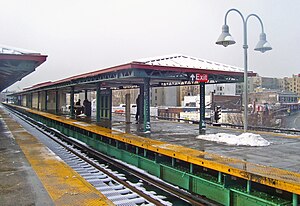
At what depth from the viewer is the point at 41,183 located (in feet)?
17.5

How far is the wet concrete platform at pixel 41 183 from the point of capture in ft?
14.6

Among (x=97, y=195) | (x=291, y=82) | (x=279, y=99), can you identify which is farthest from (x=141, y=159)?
(x=291, y=82)

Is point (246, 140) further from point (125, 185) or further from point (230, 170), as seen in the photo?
point (125, 185)

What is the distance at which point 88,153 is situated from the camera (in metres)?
13.1

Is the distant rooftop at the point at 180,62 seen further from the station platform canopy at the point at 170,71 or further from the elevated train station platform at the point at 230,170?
the elevated train station platform at the point at 230,170

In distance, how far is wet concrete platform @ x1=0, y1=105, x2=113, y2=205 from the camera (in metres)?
4.46

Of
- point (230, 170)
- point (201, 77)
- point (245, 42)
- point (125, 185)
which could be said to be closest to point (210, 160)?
point (230, 170)

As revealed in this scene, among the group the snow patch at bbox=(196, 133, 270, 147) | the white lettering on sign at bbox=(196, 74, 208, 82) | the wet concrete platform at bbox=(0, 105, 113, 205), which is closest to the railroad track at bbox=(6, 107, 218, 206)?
the wet concrete platform at bbox=(0, 105, 113, 205)

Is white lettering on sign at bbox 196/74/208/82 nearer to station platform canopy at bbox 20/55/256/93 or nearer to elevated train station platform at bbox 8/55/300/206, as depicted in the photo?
elevated train station platform at bbox 8/55/300/206

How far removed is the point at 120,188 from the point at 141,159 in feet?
7.37

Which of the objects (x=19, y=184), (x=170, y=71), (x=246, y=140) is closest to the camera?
(x=19, y=184)

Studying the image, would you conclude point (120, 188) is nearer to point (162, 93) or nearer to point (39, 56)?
point (39, 56)

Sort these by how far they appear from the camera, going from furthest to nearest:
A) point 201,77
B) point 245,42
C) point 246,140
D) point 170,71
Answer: point 201,77
point 170,71
point 245,42
point 246,140

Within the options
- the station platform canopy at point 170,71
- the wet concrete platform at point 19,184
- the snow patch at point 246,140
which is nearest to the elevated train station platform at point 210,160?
the station platform canopy at point 170,71
